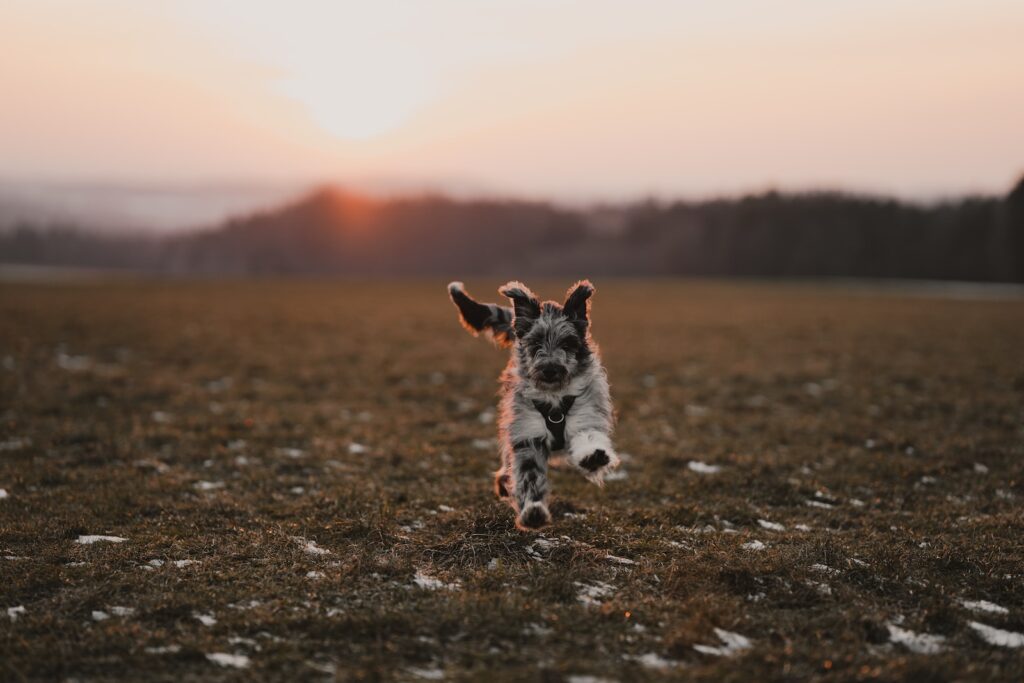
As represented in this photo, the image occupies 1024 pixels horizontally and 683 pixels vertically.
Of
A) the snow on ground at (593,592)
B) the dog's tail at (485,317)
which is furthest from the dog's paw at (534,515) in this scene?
the dog's tail at (485,317)

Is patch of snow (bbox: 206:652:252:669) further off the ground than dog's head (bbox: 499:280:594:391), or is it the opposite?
dog's head (bbox: 499:280:594:391)

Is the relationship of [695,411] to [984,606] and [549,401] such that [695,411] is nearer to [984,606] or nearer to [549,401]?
[549,401]

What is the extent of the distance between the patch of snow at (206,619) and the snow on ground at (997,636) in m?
5.04

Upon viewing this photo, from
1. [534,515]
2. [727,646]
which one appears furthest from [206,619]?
[727,646]

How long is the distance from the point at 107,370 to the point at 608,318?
24.3 metres

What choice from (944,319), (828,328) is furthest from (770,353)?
(944,319)

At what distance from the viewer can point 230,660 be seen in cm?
464

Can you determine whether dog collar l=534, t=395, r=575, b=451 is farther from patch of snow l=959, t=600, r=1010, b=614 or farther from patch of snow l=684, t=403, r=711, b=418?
patch of snow l=684, t=403, r=711, b=418

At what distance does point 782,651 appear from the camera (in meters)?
4.80

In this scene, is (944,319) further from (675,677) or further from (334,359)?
(675,677)

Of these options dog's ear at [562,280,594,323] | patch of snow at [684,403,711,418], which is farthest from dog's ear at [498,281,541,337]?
patch of snow at [684,403,711,418]

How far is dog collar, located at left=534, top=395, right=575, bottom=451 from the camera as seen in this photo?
675 cm

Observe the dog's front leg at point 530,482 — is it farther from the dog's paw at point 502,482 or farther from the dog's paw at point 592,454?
the dog's paw at point 502,482

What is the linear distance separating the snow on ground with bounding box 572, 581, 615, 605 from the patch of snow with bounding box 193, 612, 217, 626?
2.47 metres
